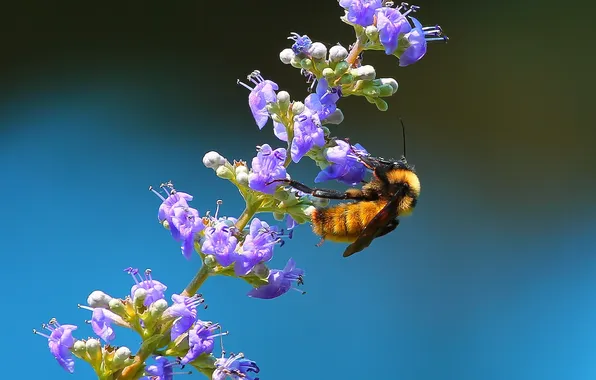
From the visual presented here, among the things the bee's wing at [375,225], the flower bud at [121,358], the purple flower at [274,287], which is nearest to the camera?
the flower bud at [121,358]

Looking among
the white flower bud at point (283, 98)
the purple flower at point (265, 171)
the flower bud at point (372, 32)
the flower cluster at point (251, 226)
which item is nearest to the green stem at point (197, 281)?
the flower cluster at point (251, 226)

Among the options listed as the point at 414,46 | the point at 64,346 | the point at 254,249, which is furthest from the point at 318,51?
the point at 64,346

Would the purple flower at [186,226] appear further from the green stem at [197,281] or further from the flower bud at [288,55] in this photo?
the flower bud at [288,55]

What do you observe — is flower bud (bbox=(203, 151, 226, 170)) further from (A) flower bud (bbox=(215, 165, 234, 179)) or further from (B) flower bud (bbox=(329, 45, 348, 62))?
(B) flower bud (bbox=(329, 45, 348, 62))

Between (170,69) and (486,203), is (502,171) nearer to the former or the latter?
(486,203)

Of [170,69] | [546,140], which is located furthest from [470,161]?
[170,69]
